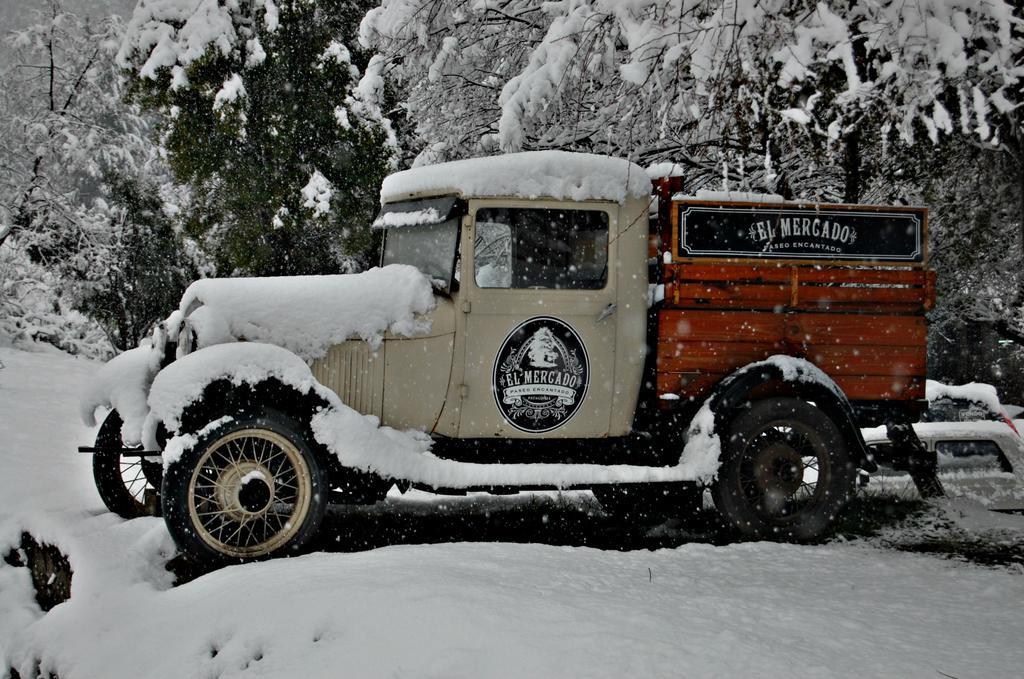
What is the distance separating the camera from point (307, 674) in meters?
2.56

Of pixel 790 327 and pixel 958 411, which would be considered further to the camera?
pixel 958 411

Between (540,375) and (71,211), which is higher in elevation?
(71,211)

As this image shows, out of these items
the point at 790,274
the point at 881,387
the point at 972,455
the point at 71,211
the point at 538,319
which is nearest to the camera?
the point at 538,319

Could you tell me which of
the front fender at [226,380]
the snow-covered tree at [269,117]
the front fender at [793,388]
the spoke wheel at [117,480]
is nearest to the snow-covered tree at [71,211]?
the snow-covered tree at [269,117]

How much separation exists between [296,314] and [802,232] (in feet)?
9.94

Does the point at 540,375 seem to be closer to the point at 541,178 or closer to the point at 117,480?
the point at 541,178

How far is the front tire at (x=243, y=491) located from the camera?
4027 millimetres

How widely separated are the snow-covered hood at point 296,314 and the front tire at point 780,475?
1960 mm

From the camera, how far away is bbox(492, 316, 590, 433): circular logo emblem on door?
473 centimetres

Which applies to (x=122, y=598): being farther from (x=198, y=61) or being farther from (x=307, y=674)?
(x=198, y=61)

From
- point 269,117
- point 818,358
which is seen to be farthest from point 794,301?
point 269,117

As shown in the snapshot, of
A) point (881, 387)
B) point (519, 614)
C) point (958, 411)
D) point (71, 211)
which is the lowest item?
point (519, 614)

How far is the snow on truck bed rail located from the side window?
114 mm

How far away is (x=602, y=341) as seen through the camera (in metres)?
4.85
